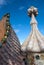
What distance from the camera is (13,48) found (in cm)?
995

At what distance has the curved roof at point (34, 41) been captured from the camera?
928 cm

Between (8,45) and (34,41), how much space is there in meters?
A: 1.33

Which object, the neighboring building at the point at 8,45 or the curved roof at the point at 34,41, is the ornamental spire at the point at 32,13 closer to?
the curved roof at the point at 34,41

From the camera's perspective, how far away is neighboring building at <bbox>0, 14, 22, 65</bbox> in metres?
8.92

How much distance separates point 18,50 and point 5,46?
122 cm

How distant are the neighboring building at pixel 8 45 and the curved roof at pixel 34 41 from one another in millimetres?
486

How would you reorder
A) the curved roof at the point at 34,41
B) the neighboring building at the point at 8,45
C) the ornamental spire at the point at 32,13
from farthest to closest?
1. the ornamental spire at the point at 32,13
2. the curved roof at the point at 34,41
3. the neighboring building at the point at 8,45

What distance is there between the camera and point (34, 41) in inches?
384

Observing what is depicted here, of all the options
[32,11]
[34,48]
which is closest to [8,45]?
[34,48]

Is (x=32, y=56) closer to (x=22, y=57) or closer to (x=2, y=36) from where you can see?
(x=22, y=57)

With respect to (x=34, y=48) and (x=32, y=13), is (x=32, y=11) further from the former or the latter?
(x=34, y=48)

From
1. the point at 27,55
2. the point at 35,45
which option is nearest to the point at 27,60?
the point at 27,55

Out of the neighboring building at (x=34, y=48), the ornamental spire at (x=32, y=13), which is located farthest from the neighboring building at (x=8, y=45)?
the ornamental spire at (x=32, y=13)

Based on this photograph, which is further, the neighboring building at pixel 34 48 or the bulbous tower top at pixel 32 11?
the bulbous tower top at pixel 32 11
